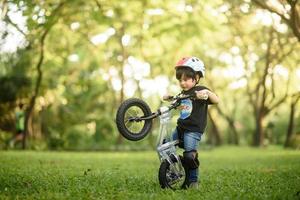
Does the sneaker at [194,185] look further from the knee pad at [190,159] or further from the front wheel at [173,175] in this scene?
the knee pad at [190,159]

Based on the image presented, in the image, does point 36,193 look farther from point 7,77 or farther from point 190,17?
point 7,77

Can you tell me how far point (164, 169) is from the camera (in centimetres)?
769

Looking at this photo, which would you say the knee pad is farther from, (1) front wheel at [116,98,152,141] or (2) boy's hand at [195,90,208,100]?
(2) boy's hand at [195,90,208,100]

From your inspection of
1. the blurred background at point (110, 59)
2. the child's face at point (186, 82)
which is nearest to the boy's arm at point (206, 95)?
the child's face at point (186, 82)

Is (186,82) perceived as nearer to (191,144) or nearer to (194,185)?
(191,144)

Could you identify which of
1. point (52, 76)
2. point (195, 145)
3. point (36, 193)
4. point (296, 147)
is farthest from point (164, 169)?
point (52, 76)

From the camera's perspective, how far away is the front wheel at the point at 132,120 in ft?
25.1

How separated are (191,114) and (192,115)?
2 cm

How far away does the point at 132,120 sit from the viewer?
782 centimetres

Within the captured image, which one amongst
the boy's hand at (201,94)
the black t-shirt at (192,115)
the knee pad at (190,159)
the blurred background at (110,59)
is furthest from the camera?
the blurred background at (110,59)

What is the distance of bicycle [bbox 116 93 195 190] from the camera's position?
773cm

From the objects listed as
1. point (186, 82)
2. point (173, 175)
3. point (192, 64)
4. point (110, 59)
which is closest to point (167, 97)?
point (186, 82)

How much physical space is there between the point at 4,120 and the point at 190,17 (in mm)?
14819

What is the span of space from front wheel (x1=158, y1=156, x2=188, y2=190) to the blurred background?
1111cm
